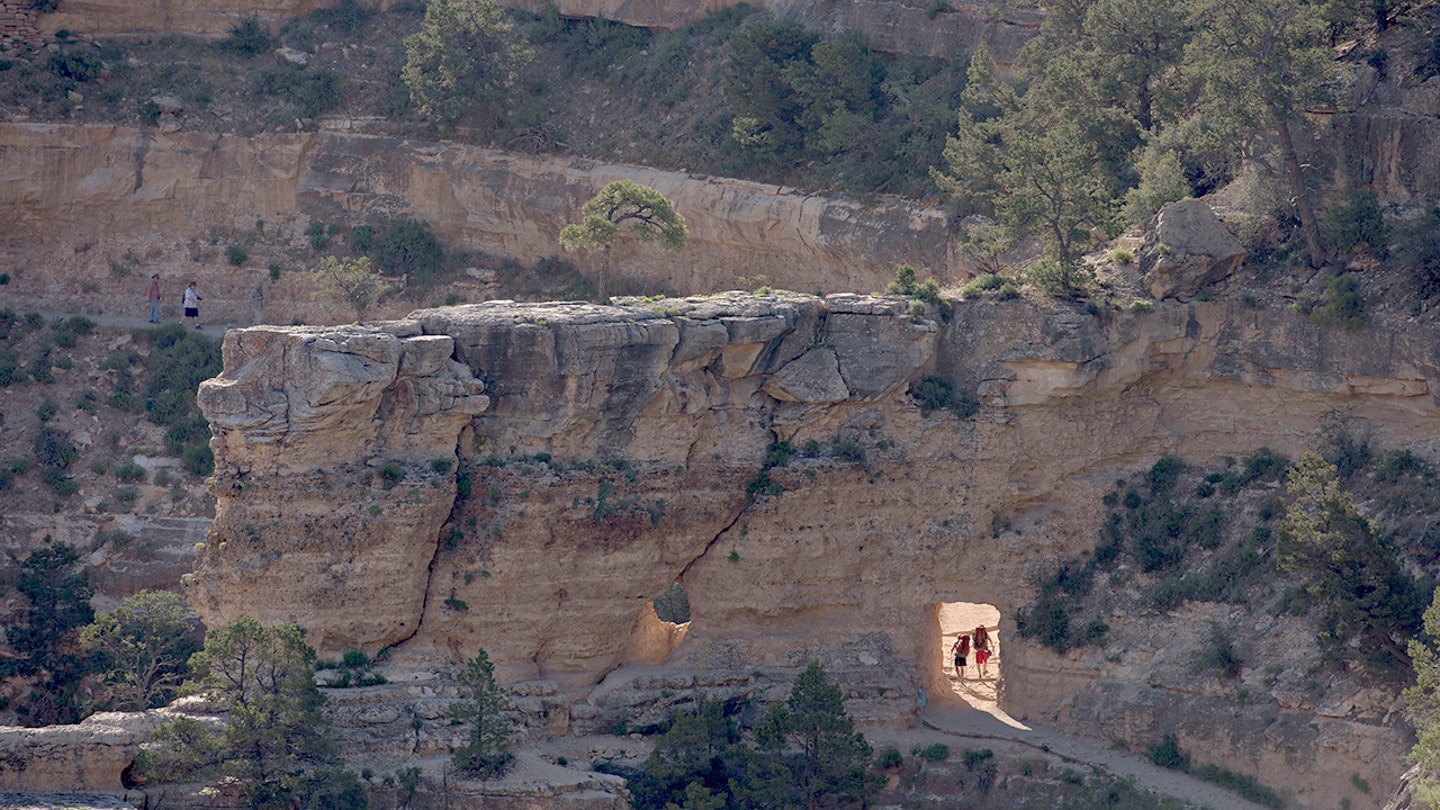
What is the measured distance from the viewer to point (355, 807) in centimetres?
3934

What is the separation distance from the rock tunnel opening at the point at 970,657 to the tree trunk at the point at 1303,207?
11.9m

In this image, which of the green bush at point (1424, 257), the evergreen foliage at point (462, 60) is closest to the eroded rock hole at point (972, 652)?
the green bush at point (1424, 257)

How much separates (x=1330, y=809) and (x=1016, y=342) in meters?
13.0

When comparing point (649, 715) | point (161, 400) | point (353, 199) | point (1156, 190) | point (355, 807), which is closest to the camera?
point (355, 807)

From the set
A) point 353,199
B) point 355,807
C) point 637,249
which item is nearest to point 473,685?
point 355,807

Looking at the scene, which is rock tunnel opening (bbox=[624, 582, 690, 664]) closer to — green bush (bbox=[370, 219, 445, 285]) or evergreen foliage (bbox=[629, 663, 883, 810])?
evergreen foliage (bbox=[629, 663, 883, 810])

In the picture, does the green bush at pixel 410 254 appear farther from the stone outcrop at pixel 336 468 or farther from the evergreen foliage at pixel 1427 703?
the evergreen foliage at pixel 1427 703

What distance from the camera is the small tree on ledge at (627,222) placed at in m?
53.8

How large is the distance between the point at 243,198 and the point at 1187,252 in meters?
33.7

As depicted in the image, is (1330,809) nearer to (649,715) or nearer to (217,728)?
(649,715)

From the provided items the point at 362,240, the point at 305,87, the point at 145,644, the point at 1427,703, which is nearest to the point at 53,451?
the point at 362,240

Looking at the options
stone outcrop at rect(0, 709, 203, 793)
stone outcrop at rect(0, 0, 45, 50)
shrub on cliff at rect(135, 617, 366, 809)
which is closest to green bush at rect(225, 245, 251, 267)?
stone outcrop at rect(0, 0, 45, 50)

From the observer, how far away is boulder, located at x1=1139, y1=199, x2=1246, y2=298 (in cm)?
4662

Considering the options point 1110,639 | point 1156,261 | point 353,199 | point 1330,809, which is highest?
point 353,199
